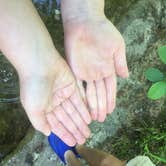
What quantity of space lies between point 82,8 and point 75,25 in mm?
89

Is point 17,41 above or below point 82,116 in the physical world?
above

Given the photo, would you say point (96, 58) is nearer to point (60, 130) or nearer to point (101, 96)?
point (101, 96)

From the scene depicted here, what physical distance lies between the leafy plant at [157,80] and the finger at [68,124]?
13.7 inches

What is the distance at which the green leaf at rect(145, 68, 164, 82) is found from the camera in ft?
7.61

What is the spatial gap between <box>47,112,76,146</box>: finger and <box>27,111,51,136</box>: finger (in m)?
0.03

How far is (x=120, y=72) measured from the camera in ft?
7.00

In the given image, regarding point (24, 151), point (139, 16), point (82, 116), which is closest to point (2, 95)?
point (24, 151)

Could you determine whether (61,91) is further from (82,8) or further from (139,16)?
(139,16)

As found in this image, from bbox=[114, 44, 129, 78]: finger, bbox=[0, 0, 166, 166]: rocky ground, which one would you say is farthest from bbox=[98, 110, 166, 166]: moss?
bbox=[114, 44, 129, 78]: finger

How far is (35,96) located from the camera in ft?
6.53

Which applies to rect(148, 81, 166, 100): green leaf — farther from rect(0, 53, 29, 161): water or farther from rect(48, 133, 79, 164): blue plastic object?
rect(0, 53, 29, 161): water

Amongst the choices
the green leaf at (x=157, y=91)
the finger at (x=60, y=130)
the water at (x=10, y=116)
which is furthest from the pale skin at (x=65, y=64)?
the water at (x=10, y=116)

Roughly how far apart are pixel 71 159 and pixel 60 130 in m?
0.14

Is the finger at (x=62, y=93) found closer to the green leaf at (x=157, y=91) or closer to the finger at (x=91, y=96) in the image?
the finger at (x=91, y=96)
